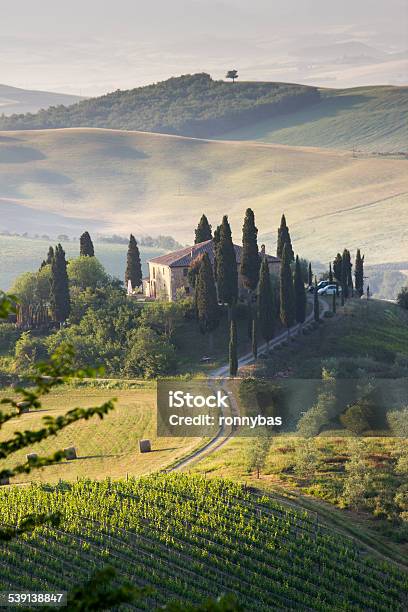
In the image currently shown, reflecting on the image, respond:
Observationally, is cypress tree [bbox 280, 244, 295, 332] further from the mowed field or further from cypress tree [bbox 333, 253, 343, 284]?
cypress tree [bbox 333, 253, 343, 284]

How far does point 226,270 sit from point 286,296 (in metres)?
5.64

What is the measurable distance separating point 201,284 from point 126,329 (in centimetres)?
757

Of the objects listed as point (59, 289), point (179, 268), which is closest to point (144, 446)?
point (59, 289)

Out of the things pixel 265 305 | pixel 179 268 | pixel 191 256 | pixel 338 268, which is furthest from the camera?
pixel 338 268

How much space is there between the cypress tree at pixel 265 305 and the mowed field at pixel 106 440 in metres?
11.4

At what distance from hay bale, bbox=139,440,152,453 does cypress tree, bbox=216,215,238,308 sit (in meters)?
25.0

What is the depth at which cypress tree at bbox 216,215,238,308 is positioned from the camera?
9488cm

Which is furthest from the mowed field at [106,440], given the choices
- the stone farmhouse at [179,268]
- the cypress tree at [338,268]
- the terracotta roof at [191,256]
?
the cypress tree at [338,268]

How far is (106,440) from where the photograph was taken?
7556 cm

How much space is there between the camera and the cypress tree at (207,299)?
93812 mm

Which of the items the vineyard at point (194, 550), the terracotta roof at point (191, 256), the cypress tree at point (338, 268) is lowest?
the vineyard at point (194, 550)

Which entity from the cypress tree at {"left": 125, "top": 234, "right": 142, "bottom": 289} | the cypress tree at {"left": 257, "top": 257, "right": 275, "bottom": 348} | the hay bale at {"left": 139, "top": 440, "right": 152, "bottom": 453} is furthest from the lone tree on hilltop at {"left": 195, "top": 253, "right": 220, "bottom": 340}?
the hay bale at {"left": 139, "top": 440, "right": 152, "bottom": 453}

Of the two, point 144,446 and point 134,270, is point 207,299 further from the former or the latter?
point 134,270

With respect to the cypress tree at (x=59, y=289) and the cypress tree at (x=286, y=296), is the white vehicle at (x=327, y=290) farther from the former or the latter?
the cypress tree at (x=59, y=289)
